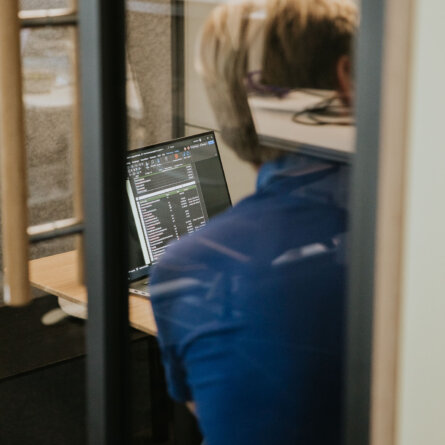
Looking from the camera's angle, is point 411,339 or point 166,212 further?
point 166,212

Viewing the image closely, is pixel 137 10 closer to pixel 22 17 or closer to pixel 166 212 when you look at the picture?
pixel 22 17

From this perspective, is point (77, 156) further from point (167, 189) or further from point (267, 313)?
point (167, 189)

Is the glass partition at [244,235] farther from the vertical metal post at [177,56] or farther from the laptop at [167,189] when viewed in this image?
the laptop at [167,189]

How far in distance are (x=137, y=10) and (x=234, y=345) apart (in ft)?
1.46

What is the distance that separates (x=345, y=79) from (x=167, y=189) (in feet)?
3.29

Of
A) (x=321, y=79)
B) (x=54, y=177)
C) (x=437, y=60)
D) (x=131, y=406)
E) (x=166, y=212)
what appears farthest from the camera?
(x=166, y=212)

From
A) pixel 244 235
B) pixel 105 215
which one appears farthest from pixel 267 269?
pixel 105 215

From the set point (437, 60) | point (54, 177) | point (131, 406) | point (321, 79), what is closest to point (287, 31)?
point (321, 79)

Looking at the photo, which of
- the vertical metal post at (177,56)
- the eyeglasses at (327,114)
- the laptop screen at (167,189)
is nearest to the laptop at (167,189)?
the laptop screen at (167,189)

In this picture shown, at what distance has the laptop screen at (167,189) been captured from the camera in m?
1.51

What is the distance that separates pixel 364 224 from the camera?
72 cm

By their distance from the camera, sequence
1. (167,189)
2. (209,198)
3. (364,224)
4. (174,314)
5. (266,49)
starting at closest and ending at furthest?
1. (364,224)
2. (266,49)
3. (174,314)
4. (209,198)
5. (167,189)

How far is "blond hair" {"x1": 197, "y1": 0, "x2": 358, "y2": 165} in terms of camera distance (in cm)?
76

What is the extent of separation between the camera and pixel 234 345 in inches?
37.6
